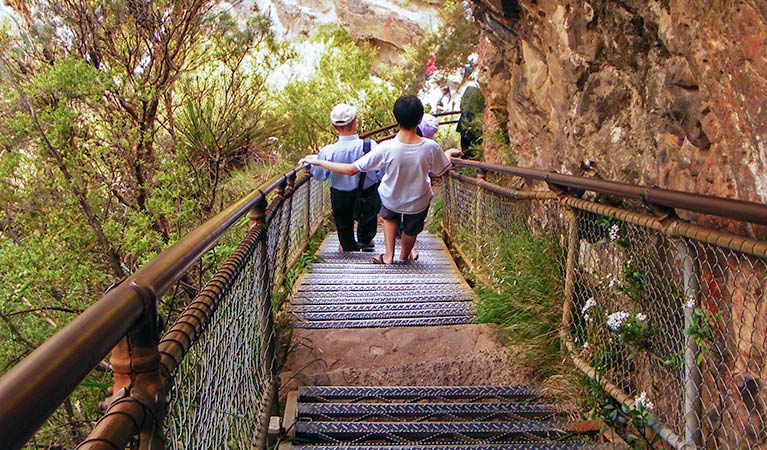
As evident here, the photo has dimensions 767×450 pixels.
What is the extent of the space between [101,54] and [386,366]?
4.07 metres

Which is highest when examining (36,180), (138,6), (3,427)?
(138,6)

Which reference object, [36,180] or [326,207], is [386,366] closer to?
[36,180]

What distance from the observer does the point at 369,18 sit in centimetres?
3503

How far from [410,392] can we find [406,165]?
7.65 feet

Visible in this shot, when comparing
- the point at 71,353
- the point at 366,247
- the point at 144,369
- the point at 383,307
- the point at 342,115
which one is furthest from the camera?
the point at 366,247

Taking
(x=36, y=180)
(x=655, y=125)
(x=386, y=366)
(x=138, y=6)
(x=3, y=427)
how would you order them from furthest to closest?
(x=138, y=6), (x=36, y=180), (x=386, y=366), (x=655, y=125), (x=3, y=427)

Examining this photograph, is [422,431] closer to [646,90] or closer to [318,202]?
[646,90]

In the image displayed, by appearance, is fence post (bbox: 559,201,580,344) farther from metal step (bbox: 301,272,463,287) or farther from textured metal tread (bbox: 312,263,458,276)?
textured metal tread (bbox: 312,263,458,276)

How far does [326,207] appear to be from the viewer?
31.7ft

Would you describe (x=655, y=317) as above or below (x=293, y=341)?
above

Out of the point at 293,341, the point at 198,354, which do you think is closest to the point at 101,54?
the point at 293,341

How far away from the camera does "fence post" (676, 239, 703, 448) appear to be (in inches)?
89.1

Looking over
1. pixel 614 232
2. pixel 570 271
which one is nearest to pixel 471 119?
pixel 570 271

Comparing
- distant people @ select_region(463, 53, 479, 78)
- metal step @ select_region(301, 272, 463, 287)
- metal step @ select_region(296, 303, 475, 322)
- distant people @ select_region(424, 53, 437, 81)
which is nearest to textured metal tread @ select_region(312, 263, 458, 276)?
metal step @ select_region(301, 272, 463, 287)
